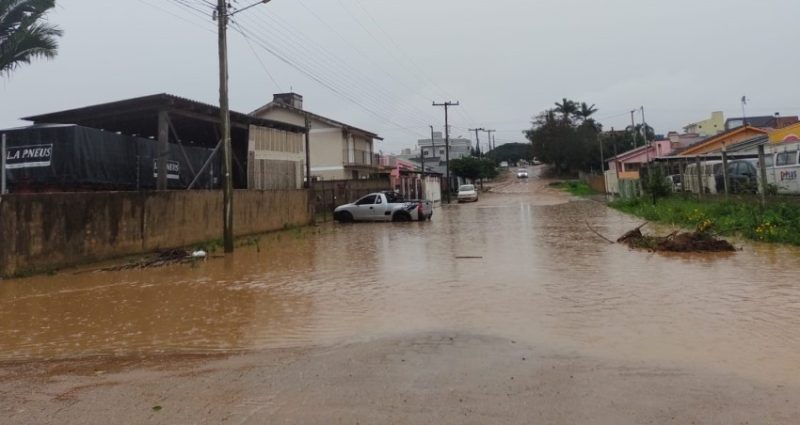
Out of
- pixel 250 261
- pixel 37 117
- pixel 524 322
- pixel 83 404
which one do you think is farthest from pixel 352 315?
pixel 37 117

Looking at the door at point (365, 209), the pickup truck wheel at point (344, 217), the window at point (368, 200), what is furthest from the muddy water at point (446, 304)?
the pickup truck wheel at point (344, 217)

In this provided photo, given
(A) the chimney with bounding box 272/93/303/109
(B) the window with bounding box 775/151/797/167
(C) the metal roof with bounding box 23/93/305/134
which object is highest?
(A) the chimney with bounding box 272/93/303/109

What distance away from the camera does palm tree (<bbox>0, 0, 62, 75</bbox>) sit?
15.7 m

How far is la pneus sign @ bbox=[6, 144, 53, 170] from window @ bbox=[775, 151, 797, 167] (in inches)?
873

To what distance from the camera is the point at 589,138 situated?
76.7 meters

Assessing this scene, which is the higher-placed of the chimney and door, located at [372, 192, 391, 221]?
the chimney

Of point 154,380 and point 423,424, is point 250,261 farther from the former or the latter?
point 423,424

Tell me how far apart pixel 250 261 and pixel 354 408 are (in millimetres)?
9410

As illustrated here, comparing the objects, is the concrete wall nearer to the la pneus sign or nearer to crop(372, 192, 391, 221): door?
the la pneus sign

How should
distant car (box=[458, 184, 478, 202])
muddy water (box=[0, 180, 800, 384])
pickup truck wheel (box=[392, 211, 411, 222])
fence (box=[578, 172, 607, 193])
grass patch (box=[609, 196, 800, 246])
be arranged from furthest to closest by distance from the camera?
1. fence (box=[578, 172, 607, 193])
2. distant car (box=[458, 184, 478, 202])
3. pickup truck wheel (box=[392, 211, 411, 222])
4. grass patch (box=[609, 196, 800, 246])
5. muddy water (box=[0, 180, 800, 384])

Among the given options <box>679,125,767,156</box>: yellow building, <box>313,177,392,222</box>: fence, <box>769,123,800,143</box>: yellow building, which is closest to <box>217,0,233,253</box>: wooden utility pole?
<box>313,177,392,222</box>: fence

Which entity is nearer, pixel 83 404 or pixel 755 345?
pixel 83 404

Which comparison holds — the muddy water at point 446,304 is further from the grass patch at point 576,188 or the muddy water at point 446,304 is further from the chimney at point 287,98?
the grass patch at point 576,188

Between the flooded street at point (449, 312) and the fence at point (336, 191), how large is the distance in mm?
18082
